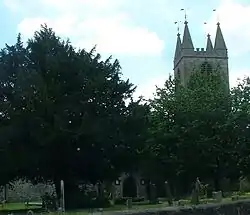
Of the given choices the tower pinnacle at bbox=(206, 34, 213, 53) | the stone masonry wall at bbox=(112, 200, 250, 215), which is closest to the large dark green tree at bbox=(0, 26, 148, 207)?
the stone masonry wall at bbox=(112, 200, 250, 215)

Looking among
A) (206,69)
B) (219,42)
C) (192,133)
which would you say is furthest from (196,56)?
(192,133)

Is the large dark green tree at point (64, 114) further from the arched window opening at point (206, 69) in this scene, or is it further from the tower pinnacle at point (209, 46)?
the tower pinnacle at point (209, 46)

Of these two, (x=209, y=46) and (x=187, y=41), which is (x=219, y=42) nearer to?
(x=209, y=46)

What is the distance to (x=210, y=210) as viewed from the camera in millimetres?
21016

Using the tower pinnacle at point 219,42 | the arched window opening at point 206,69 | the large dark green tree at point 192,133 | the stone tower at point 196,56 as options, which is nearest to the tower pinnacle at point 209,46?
the stone tower at point 196,56

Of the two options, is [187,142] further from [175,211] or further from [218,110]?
[175,211]

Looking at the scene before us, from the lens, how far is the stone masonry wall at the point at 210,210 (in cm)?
1884

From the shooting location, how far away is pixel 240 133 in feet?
178

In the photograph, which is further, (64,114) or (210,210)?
(64,114)

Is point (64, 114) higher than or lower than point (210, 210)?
higher

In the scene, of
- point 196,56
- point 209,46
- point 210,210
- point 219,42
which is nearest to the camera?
point 210,210

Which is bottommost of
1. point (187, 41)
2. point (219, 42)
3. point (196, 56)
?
point (196, 56)

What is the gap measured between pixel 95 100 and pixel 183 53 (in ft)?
205

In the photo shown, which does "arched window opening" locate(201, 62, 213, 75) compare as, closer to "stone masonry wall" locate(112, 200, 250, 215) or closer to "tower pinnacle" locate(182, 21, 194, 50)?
"tower pinnacle" locate(182, 21, 194, 50)
